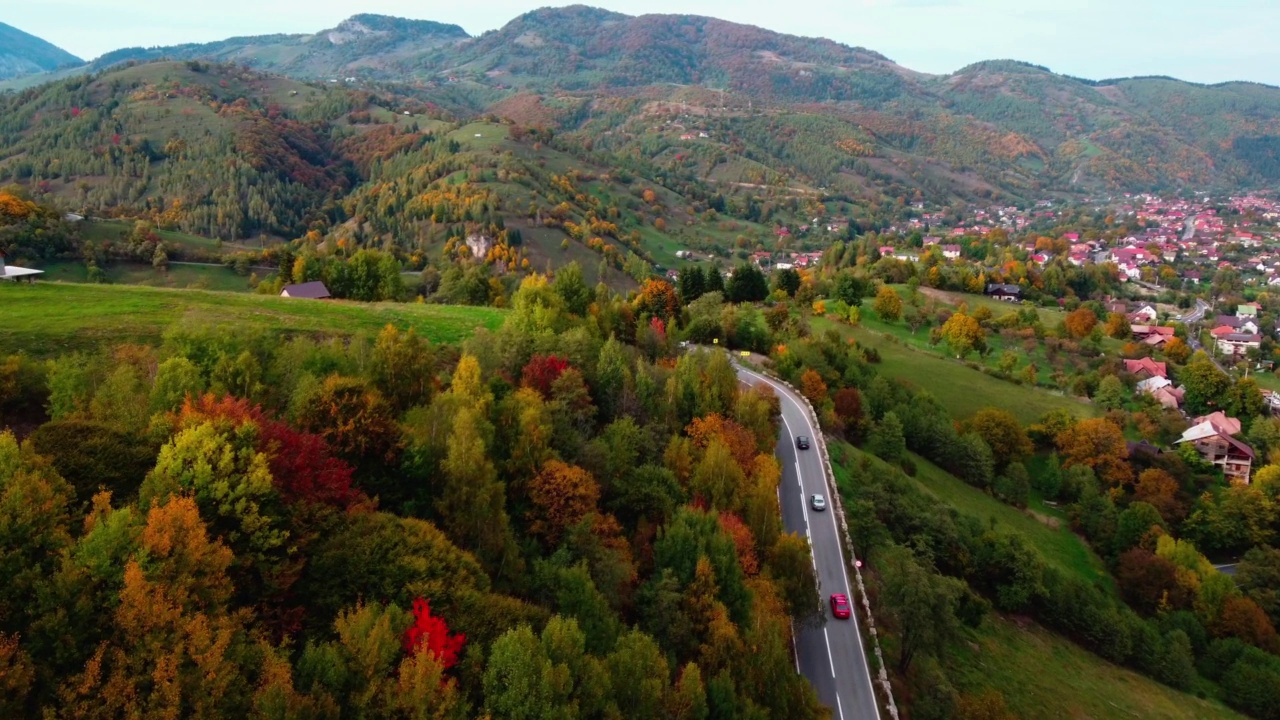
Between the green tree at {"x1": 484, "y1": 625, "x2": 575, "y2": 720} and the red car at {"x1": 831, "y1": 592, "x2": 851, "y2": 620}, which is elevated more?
the green tree at {"x1": 484, "y1": 625, "x2": 575, "y2": 720}

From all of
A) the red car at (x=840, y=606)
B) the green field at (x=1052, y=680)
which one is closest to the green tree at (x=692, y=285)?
the green field at (x=1052, y=680)

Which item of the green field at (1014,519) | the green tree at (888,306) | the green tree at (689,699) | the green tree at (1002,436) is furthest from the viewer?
the green tree at (888,306)

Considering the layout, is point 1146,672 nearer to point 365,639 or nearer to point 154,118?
point 365,639

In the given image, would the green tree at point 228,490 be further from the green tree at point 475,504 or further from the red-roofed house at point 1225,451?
the red-roofed house at point 1225,451

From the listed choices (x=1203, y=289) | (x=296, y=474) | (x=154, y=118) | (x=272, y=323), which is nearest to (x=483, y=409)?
(x=296, y=474)

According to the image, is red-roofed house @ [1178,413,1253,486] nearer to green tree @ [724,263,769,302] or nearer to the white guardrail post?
the white guardrail post

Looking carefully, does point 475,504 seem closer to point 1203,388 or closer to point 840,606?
point 840,606

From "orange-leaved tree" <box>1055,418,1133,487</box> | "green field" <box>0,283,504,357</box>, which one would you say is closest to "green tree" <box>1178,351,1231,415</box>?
"orange-leaved tree" <box>1055,418,1133,487</box>
